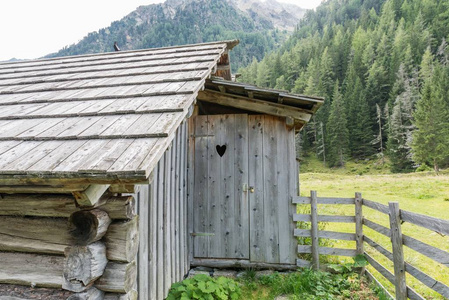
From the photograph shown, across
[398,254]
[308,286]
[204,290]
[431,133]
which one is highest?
[431,133]

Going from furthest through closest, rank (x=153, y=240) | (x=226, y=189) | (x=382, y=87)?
(x=382, y=87), (x=226, y=189), (x=153, y=240)

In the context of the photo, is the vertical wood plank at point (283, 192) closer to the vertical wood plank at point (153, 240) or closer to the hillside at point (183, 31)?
the vertical wood plank at point (153, 240)

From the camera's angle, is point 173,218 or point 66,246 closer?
point 66,246

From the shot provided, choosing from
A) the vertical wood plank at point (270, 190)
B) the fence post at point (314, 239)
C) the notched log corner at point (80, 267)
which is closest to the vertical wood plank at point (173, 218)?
the vertical wood plank at point (270, 190)

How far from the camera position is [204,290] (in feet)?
11.8

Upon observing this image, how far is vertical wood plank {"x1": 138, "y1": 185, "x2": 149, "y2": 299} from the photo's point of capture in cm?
302

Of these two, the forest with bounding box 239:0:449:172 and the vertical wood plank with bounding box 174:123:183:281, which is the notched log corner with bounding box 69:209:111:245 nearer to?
the vertical wood plank with bounding box 174:123:183:281

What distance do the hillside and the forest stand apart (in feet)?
153

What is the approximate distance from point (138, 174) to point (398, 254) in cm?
389

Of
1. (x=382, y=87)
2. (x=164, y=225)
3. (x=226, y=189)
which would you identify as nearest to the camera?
(x=164, y=225)

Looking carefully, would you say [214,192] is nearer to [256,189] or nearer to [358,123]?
[256,189]

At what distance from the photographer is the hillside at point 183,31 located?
129 m

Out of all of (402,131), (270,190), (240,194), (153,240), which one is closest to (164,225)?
(153,240)

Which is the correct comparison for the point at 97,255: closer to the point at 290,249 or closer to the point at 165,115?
the point at 165,115
